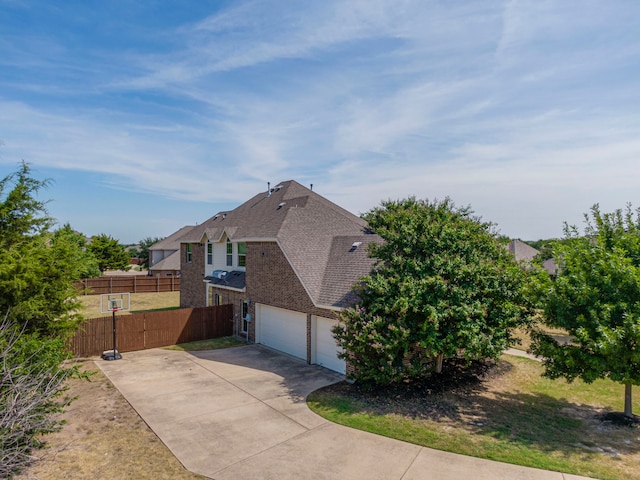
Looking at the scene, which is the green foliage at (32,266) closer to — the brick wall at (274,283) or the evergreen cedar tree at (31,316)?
the evergreen cedar tree at (31,316)

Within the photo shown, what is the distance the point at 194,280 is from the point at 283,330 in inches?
455

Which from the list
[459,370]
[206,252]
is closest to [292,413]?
[459,370]

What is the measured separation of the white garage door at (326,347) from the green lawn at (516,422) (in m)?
1.53

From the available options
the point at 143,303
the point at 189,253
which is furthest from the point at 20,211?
the point at 143,303

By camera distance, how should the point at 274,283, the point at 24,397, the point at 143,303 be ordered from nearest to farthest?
the point at 24,397
the point at 274,283
the point at 143,303

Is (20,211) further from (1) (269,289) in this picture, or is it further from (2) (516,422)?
(2) (516,422)

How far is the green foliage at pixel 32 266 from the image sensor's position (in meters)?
9.44

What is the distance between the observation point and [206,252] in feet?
78.5

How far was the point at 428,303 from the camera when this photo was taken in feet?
34.4

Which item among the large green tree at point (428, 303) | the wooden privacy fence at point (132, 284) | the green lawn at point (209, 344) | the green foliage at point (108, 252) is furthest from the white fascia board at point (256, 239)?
the green foliage at point (108, 252)

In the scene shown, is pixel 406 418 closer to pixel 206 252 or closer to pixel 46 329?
pixel 46 329

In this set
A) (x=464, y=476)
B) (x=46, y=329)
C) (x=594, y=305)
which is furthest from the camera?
(x=46, y=329)

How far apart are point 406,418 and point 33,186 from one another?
519 inches

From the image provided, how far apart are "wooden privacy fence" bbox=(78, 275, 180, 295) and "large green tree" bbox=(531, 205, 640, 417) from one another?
119 feet
